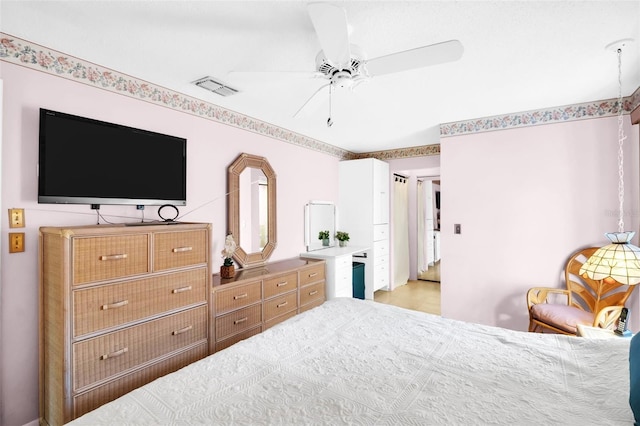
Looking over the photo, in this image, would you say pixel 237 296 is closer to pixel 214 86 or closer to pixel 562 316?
pixel 214 86

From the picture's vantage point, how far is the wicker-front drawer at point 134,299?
1.74m

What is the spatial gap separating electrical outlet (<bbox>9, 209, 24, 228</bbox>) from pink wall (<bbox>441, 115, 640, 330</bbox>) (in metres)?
3.75

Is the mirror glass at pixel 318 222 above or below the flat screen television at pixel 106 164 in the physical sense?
below

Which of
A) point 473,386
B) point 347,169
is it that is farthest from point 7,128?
point 347,169

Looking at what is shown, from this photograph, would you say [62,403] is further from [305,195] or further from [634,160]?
Answer: [634,160]

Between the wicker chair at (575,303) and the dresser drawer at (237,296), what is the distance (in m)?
2.51

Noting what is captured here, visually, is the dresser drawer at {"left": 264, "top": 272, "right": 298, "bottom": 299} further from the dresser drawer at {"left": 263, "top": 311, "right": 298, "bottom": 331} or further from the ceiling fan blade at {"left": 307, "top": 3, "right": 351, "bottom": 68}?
the ceiling fan blade at {"left": 307, "top": 3, "right": 351, "bottom": 68}

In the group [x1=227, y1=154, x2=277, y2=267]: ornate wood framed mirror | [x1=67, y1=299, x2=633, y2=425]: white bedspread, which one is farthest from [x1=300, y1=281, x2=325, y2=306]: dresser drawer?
[x1=67, y1=299, x2=633, y2=425]: white bedspread

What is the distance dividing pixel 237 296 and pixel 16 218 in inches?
59.7

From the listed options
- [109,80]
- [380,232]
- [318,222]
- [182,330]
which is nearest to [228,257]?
[182,330]

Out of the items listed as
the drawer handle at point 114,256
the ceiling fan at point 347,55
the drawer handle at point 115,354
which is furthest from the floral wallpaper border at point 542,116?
the drawer handle at point 115,354

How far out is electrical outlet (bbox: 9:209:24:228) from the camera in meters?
1.82

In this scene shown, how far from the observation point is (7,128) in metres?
Answer: 1.81

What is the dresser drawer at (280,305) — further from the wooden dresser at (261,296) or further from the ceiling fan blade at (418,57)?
the ceiling fan blade at (418,57)
